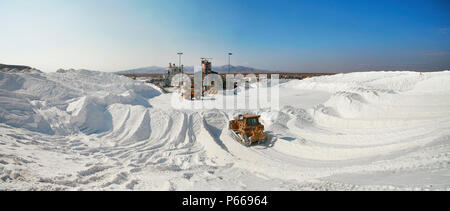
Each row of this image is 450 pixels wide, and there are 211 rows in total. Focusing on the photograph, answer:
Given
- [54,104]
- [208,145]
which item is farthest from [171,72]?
[208,145]

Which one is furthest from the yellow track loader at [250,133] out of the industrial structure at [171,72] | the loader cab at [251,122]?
the industrial structure at [171,72]

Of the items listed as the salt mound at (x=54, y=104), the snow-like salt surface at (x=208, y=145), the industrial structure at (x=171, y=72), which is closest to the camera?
the snow-like salt surface at (x=208, y=145)

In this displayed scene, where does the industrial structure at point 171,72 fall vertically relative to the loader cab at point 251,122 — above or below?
above

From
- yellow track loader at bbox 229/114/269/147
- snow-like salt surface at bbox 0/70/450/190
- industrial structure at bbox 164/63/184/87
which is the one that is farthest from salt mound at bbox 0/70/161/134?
industrial structure at bbox 164/63/184/87

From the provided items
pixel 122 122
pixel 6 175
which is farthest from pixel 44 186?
pixel 122 122

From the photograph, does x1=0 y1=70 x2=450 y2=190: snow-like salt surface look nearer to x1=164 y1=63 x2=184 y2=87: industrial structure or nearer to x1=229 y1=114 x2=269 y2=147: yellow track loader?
x1=229 y1=114 x2=269 y2=147: yellow track loader

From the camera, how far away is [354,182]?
163 inches

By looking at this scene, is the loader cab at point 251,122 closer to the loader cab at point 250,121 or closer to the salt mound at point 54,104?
the loader cab at point 250,121

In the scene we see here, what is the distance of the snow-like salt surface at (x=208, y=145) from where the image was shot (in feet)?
15.1

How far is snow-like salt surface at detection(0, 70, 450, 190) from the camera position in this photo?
4609mm

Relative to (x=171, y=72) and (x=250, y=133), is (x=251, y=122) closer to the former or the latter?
(x=250, y=133)

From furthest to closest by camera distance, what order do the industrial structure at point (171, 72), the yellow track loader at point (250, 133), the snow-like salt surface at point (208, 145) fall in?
the industrial structure at point (171, 72)
the yellow track loader at point (250, 133)
the snow-like salt surface at point (208, 145)
